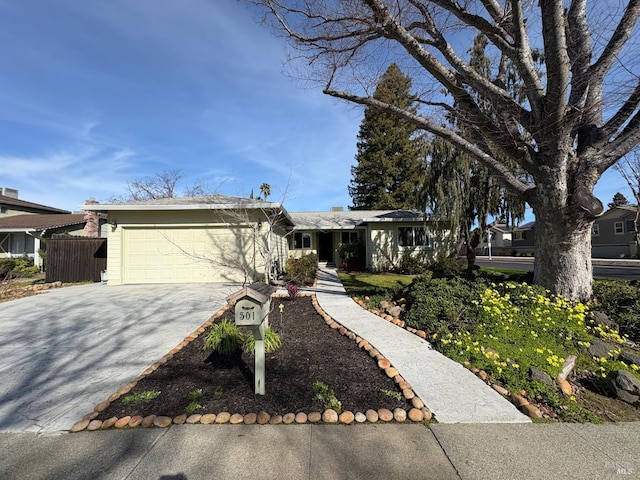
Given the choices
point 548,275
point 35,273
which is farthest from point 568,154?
point 35,273

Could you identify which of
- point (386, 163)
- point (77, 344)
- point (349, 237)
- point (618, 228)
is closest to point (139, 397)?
point (77, 344)

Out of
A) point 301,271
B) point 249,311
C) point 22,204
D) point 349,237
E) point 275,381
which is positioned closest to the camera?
point 249,311

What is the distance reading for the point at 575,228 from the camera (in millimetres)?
5801

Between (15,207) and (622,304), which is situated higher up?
(15,207)

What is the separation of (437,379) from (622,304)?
15.0 feet

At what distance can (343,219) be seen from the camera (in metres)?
18.6

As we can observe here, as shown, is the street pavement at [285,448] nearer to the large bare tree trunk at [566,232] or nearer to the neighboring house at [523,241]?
the large bare tree trunk at [566,232]

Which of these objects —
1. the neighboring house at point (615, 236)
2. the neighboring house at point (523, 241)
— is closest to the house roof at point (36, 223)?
the neighboring house at point (615, 236)

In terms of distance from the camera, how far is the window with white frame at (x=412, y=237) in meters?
15.5

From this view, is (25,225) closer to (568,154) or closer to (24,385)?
(24,385)

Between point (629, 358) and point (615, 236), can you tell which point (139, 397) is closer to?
point (629, 358)

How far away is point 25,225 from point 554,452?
24812 millimetres

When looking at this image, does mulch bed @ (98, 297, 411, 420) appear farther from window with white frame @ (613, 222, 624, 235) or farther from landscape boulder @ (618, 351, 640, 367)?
window with white frame @ (613, 222, 624, 235)

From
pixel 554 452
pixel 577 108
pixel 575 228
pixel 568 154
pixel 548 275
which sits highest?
pixel 577 108
